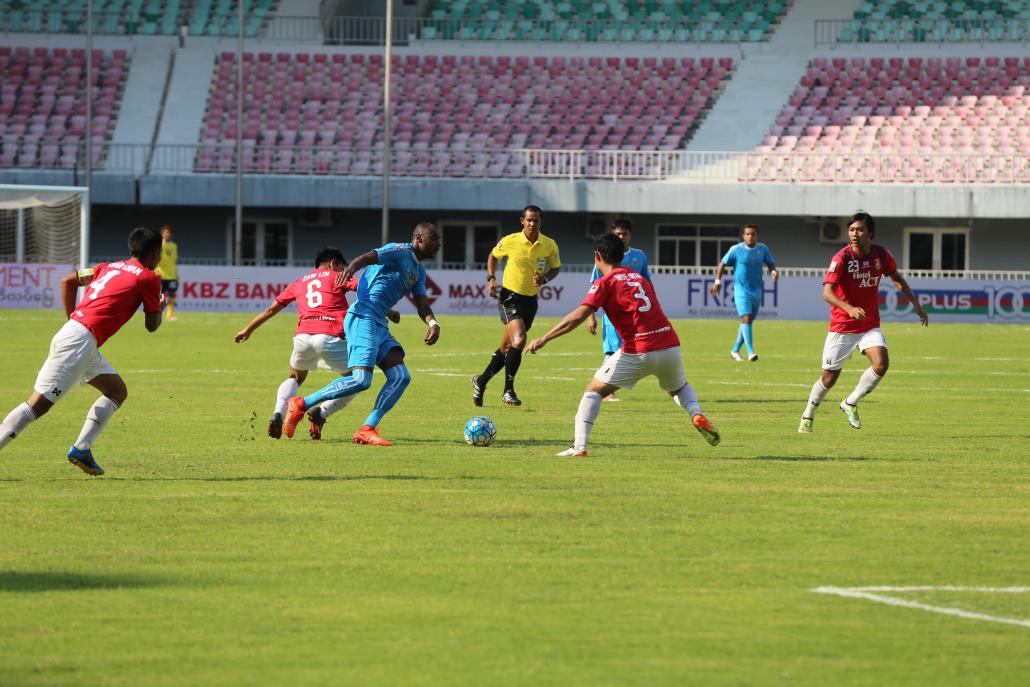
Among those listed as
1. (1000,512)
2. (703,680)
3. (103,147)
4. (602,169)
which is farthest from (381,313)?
(103,147)

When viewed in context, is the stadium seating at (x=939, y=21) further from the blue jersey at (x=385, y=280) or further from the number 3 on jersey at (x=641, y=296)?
the number 3 on jersey at (x=641, y=296)

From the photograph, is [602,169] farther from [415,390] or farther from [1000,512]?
[1000,512]

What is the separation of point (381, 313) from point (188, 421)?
319 cm

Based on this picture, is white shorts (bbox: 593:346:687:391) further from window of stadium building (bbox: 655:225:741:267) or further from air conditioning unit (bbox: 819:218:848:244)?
window of stadium building (bbox: 655:225:741:267)

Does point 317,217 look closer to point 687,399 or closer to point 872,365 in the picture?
point 872,365

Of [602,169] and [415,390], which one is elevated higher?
[602,169]

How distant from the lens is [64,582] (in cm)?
836

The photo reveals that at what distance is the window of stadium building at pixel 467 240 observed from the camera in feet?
178

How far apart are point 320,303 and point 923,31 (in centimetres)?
4314

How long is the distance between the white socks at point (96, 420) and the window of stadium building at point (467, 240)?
4193 centimetres

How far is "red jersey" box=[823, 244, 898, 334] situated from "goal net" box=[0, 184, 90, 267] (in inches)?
1165

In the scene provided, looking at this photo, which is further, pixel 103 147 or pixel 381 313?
pixel 103 147

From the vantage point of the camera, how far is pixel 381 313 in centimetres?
1467

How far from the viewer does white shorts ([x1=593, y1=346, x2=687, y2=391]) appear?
1342 cm
